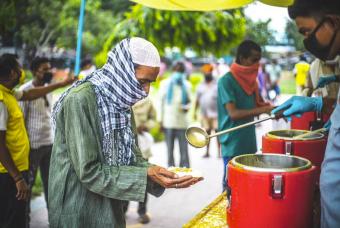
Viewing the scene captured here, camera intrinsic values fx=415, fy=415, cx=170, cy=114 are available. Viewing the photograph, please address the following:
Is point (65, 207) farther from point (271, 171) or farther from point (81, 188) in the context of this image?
point (271, 171)

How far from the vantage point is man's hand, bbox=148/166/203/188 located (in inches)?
69.6

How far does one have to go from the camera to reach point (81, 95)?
5.87ft

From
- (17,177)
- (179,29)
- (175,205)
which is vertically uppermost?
(179,29)

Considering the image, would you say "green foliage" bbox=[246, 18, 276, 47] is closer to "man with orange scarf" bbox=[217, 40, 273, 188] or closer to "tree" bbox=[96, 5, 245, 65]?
"man with orange scarf" bbox=[217, 40, 273, 188]

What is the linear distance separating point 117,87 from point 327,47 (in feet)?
2.93

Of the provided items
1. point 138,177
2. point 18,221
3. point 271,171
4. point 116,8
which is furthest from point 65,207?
point 116,8

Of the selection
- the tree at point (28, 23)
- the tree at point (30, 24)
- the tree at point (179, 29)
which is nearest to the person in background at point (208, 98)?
the tree at point (179, 29)

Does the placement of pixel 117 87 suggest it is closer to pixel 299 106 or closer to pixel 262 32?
pixel 299 106

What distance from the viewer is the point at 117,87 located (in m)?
1.85

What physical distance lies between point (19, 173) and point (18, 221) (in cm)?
46

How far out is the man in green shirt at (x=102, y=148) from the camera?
1.77 meters

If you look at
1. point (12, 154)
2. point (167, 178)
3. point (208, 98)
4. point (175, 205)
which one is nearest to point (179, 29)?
point (208, 98)

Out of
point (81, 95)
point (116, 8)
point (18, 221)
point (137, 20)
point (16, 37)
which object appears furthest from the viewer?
point (116, 8)

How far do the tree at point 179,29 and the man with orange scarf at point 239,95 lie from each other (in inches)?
127
